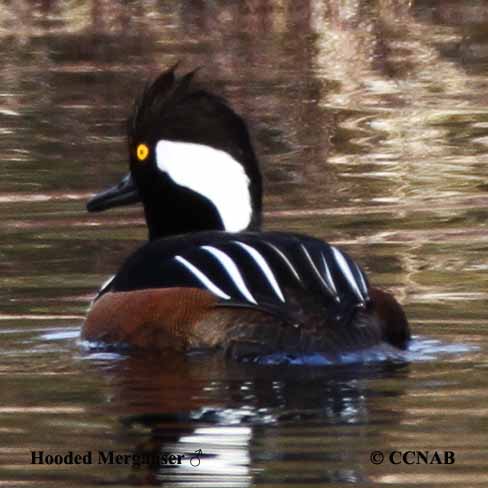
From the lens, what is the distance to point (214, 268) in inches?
337

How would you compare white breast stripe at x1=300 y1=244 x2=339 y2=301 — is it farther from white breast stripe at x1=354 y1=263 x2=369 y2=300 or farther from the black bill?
the black bill

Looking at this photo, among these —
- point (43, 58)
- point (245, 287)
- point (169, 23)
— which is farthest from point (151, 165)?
point (169, 23)

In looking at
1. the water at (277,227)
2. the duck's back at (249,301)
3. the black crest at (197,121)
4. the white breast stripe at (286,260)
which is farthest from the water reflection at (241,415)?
the black crest at (197,121)

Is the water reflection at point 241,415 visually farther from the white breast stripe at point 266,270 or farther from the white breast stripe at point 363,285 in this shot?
the white breast stripe at point 363,285

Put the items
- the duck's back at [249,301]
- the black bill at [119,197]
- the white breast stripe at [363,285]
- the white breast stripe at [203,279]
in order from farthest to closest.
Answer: the black bill at [119,197], the white breast stripe at [363,285], the white breast stripe at [203,279], the duck's back at [249,301]

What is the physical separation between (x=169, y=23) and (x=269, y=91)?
758cm

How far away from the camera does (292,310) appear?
27.1 feet

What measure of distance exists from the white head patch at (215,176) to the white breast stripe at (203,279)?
1.95ft

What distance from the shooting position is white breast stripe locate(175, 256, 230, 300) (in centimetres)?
847

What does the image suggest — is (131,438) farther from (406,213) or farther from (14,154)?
(14,154)

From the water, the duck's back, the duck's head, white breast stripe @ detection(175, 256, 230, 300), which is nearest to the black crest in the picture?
the duck's head

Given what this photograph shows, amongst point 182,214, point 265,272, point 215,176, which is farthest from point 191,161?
point 265,272

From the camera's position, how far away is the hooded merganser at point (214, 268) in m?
8.34

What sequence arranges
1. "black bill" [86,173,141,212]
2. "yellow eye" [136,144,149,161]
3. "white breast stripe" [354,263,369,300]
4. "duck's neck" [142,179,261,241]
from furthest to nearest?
"black bill" [86,173,141,212]
"yellow eye" [136,144,149,161]
"duck's neck" [142,179,261,241]
"white breast stripe" [354,263,369,300]
